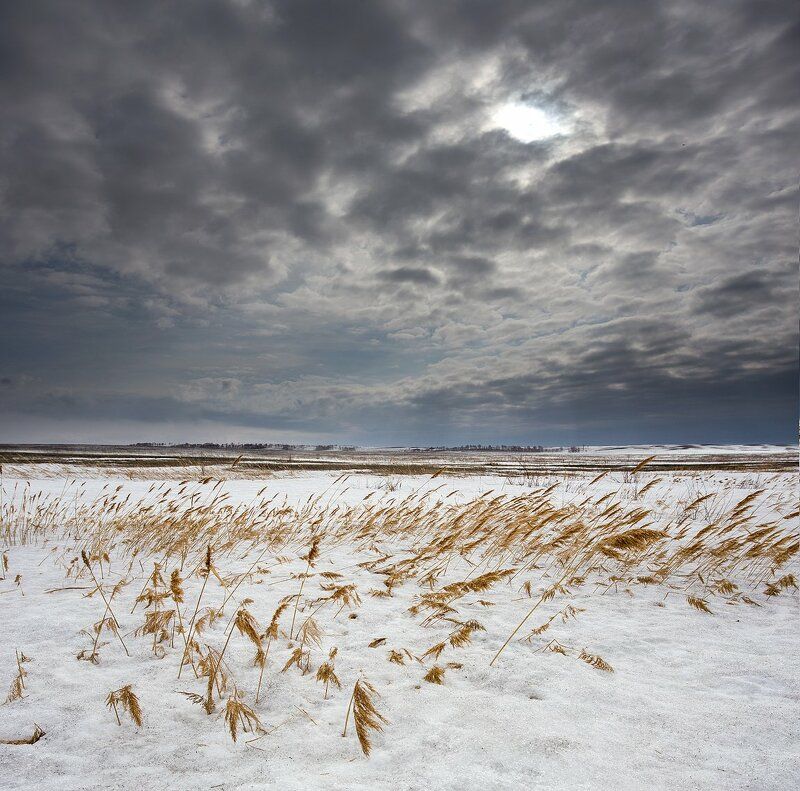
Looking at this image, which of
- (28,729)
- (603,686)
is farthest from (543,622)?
(28,729)

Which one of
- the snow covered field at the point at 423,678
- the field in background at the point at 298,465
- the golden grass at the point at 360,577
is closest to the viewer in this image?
the snow covered field at the point at 423,678

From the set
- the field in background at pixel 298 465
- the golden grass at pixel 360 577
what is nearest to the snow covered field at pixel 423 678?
the golden grass at pixel 360 577

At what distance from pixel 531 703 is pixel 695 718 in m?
1.10

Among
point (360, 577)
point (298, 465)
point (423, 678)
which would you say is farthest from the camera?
point (298, 465)

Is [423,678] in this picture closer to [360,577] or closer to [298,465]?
[360,577]

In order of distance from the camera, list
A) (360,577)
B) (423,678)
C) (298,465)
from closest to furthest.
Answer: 1. (423,678)
2. (360,577)
3. (298,465)

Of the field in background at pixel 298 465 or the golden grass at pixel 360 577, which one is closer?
the golden grass at pixel 360 577

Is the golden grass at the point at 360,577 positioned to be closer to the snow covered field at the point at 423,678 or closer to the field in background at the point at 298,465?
the snow covered field at the point at 423,678

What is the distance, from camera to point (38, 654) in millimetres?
3947

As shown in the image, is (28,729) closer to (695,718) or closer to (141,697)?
(141,697)

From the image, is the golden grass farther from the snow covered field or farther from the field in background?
the field in background

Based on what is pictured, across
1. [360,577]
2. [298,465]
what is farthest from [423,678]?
[298,465]

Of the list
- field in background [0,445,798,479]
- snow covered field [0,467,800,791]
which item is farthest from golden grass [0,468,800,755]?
field in background [0,445,798,479]

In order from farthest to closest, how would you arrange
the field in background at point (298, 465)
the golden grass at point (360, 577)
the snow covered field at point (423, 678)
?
1. the field in background at point (298, 465)
2. the golden grass at point (360, 577)
3. the snow covered field at point (423, 678)
